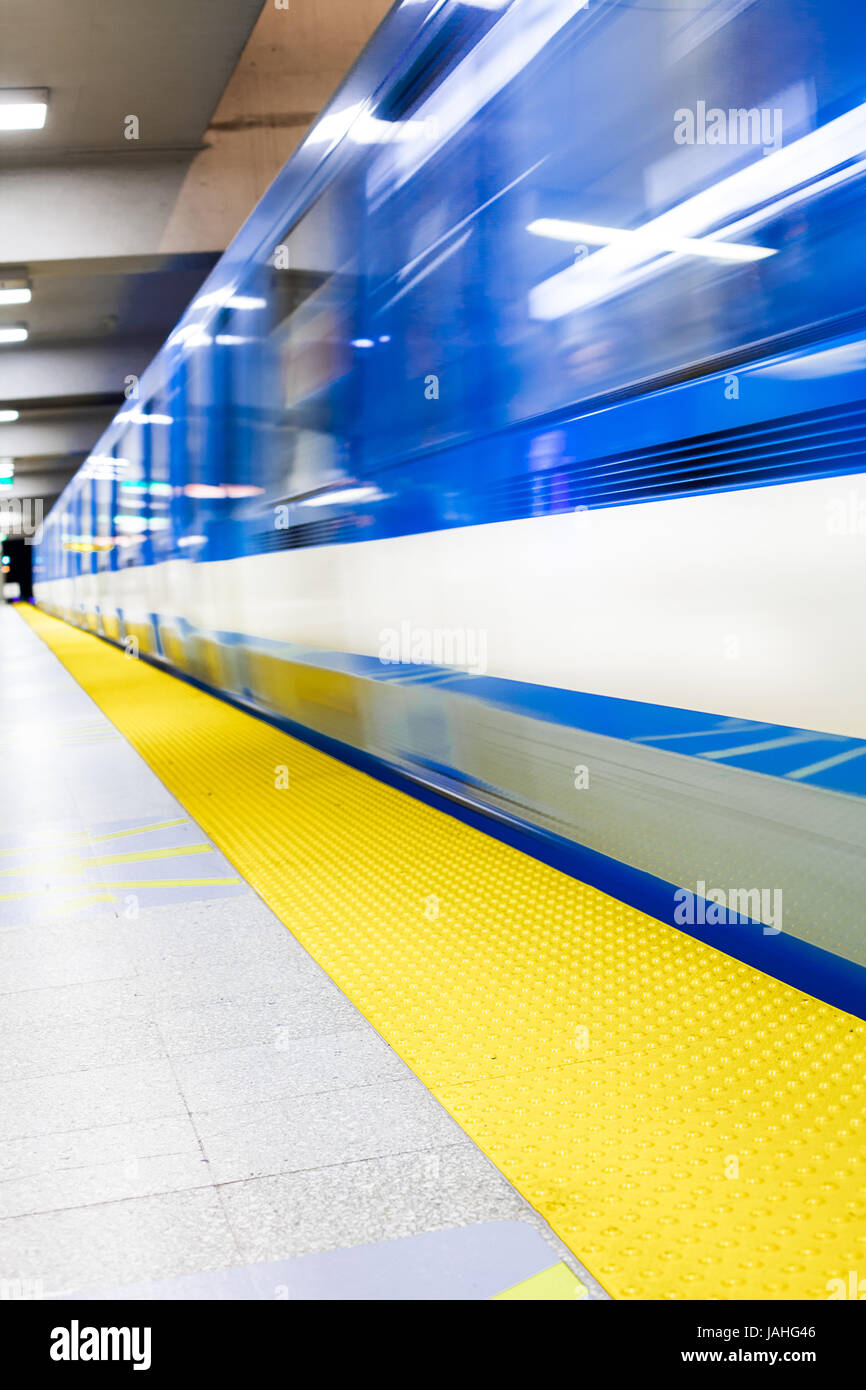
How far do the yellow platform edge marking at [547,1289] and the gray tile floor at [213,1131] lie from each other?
2 cm

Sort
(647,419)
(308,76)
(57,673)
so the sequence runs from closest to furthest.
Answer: (647,419)
(308,76)
(57,673)

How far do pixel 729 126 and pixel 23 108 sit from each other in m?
9.09

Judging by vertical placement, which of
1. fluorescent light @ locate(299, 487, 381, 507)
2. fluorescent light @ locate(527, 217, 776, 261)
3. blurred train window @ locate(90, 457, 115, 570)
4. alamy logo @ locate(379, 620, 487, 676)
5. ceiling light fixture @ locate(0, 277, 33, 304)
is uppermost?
ceiling light fixture @ locate(0, 277, 33, 304)

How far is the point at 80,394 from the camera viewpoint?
21.9 m

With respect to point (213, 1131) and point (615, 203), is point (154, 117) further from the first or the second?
point (213, 1131)

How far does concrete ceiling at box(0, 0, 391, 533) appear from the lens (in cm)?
879

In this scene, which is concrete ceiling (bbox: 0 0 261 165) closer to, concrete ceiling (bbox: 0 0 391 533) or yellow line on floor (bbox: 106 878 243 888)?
concrete ceiling (bbox: 0 0 391 533)

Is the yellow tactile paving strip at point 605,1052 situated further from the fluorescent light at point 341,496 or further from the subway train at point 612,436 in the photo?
the fluorescent light at point 341,496

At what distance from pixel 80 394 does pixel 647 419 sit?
20.8 m

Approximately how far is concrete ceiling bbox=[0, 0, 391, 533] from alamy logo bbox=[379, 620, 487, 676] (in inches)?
238
